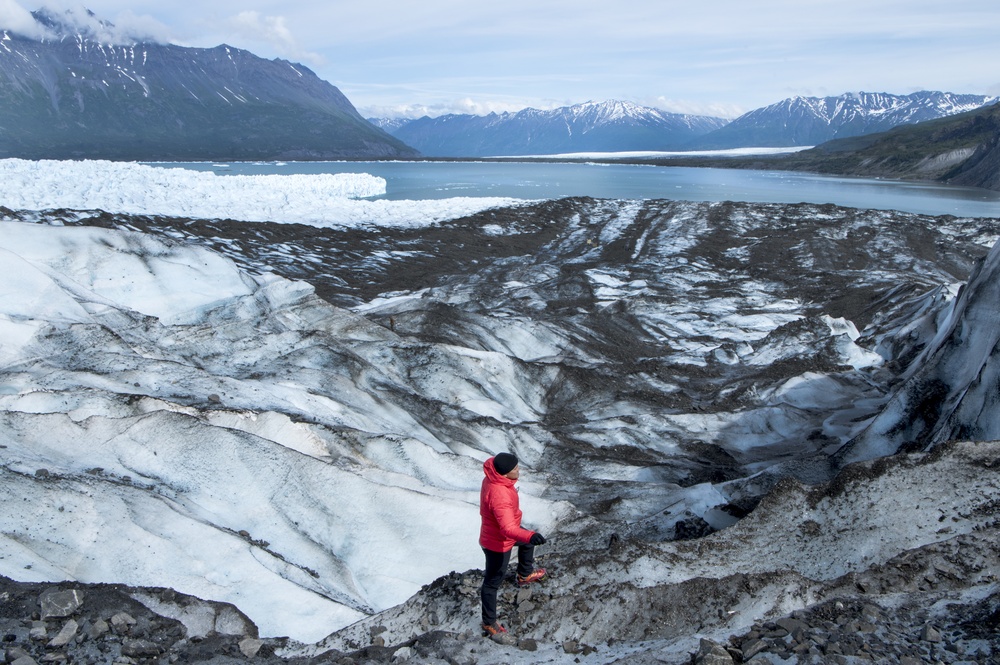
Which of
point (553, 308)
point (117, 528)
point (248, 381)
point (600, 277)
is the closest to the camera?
point (117, 528)

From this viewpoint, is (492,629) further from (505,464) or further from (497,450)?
(497,450)

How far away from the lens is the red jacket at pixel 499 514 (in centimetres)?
498

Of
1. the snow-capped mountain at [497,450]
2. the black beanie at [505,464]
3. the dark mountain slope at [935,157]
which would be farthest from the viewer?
the dark mountain slope at [935,157]

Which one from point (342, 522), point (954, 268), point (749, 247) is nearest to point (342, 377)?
point (342, 522)

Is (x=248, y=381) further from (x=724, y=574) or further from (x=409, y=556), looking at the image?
(x=724, y=574)

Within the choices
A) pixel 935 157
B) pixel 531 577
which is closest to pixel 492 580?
pixel 531 577

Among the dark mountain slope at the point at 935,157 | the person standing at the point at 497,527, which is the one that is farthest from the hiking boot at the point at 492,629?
the dark mountain slope at the point at 935,157

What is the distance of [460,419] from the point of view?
1179 centimetres

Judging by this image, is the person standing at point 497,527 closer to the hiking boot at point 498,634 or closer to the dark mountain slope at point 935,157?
the hiking boot at point 498,634

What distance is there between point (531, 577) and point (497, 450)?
5812mm

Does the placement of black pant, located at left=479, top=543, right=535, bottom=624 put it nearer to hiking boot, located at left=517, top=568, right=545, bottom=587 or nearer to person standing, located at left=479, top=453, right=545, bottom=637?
person standing, located at left=479, top=453, right=545, bottom=637

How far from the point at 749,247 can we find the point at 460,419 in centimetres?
2347

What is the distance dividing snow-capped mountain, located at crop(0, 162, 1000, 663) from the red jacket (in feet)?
2.48

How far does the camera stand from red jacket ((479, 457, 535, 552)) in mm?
4977
